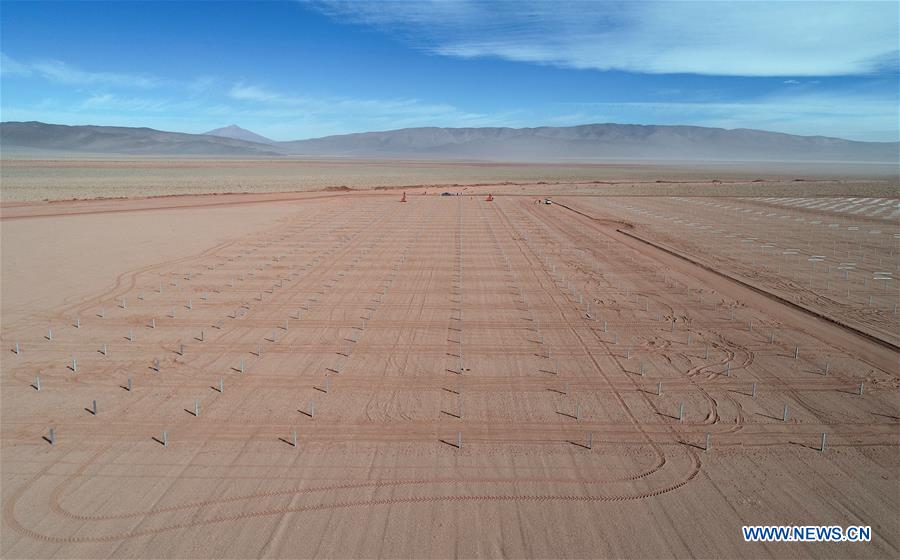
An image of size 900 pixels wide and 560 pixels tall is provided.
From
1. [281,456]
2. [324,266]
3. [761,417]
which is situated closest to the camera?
[281,456]

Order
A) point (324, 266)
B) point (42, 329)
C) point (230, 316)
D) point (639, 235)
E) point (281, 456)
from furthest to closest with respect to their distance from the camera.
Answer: point (639, 235), point (324, 266), point (230, 316), point (42, 329), point (281, 456)

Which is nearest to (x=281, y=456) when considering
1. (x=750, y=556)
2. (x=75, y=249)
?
(x=750, y=556)

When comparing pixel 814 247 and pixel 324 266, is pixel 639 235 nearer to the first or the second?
pixel 814 247

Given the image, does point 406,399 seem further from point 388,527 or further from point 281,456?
point 388,527

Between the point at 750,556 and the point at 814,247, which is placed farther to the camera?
the point at 814,247

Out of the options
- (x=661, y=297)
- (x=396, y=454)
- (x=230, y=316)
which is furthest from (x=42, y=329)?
(x=661, y=297)

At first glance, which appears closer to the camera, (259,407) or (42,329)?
(259,407)
